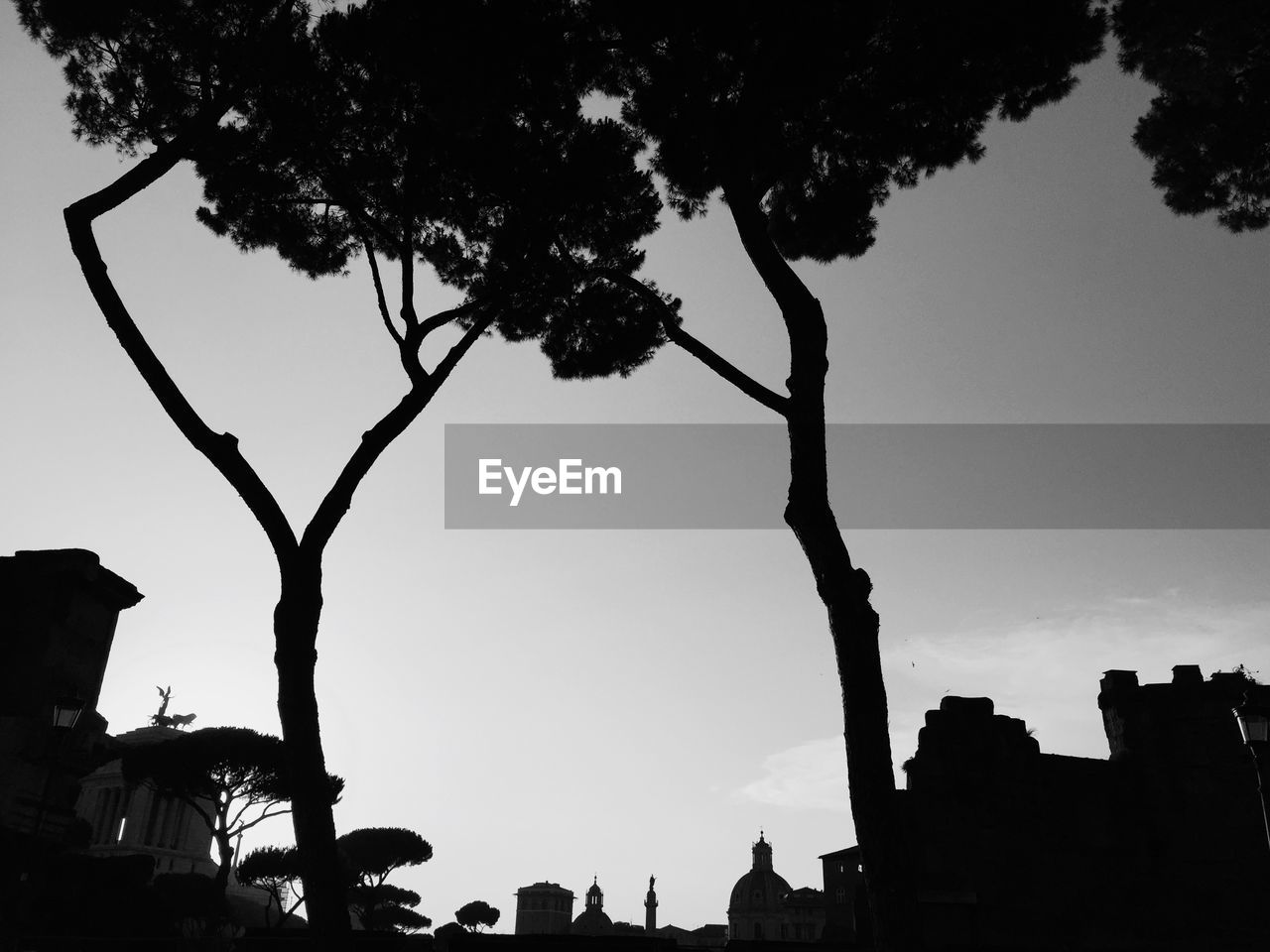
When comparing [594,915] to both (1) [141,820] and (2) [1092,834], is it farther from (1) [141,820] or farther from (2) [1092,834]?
(2) [1092,834]

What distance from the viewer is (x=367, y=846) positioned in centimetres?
3425

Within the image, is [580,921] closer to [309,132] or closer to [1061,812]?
[1061,812]

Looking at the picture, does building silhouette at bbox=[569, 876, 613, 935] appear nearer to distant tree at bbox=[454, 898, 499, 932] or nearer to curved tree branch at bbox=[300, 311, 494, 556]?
distant tree at bbox=[454, 898, 499, 932]

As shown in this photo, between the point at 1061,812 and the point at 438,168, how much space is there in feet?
42.9

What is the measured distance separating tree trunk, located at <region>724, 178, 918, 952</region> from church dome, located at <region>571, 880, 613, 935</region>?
75.4m

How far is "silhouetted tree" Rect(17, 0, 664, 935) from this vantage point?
830 cm

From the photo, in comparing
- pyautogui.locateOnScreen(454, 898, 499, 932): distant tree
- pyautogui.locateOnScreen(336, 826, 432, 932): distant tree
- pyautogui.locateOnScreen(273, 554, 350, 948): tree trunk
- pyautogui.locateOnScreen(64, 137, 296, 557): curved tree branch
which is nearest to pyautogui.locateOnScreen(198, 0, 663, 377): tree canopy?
pyautogui.locateOnScreen(64, 137, 296, 557): curved tree branch

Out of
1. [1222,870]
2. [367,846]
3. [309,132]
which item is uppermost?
[309,132]

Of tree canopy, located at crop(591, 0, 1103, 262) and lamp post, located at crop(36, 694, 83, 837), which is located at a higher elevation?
tree canopy, located at crop(591, 0, 1103, 262)

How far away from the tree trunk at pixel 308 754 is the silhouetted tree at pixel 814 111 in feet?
11.8

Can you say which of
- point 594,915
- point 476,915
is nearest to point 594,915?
point 594,915

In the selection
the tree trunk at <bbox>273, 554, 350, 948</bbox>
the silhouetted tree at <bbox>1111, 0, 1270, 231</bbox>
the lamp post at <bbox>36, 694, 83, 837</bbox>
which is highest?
the silhouetted tree at <bbox>1111, 0, 1270, 231</bbox>

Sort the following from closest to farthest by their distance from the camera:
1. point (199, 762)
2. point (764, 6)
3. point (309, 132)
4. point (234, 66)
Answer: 1. point (764, 6)
2. point (234, 66)
3. point (309, 132)
4. point (199, 762)

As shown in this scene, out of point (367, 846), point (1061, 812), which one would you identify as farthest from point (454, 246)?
point (367, 846)
